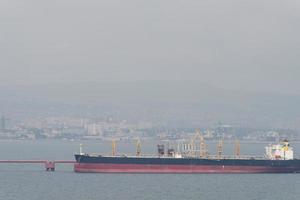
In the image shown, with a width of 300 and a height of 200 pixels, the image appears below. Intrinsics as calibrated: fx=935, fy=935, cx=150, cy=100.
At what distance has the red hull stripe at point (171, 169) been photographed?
102312 mm

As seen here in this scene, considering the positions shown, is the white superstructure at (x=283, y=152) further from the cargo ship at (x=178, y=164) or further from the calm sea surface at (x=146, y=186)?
the calm sea surface at (x=146, y=186)

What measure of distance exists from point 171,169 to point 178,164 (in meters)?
0.96

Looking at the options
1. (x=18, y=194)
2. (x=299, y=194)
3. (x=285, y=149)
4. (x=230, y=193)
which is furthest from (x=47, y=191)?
(x=285, y=149)

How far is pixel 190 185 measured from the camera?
90.1 m

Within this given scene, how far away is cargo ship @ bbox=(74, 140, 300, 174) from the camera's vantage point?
102 meters

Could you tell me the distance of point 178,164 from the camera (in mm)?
103062

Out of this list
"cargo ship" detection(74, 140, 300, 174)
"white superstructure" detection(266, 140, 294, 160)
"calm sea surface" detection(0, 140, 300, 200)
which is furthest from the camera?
"white superstructure" detection(266, 140, 294, 160)

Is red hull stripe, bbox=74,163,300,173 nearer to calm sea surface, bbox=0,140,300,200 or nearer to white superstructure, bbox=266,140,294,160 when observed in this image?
calm sea surface, bbox=0,140,300,200

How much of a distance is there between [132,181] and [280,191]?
15606 millimetres

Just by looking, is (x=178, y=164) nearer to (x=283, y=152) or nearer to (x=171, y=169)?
(x=171, y=169)

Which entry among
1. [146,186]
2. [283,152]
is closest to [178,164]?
[283,152]

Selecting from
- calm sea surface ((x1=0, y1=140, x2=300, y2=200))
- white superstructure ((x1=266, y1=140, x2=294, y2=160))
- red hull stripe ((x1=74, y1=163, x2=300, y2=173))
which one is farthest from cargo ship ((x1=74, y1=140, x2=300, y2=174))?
white superstructure ((x1=266, y1=140, x2=294, y2=160))

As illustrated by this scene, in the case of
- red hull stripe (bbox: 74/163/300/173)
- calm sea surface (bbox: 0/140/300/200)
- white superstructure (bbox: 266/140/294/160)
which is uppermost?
white superstructure (bbox: 266/140/294/160)

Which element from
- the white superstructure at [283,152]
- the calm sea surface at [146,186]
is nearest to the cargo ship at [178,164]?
the calm sea surface at [146,186]
